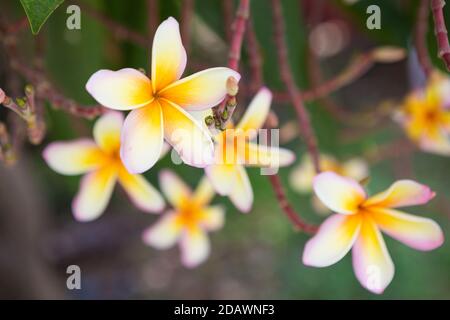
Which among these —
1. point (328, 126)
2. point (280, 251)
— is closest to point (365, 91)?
point (280, 251)

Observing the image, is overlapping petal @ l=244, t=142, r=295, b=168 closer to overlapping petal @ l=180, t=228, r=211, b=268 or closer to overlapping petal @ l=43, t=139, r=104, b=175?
overlapping petal @ l=43, t=139, r=104, b=175

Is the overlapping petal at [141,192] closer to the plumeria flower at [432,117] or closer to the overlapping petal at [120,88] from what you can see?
the overlapping petal at [120,88]

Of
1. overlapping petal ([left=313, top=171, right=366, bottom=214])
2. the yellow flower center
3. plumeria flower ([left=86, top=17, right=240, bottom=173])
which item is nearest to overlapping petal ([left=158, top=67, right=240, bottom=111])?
plumeria flower ([left=86, top=17, right=240, bottom=173])

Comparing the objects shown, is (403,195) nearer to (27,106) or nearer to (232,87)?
(232,87)

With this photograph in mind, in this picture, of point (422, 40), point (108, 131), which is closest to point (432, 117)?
point (422, 40)

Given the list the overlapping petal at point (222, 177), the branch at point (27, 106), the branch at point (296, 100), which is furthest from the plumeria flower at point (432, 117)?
the branch at point (27, 106)
